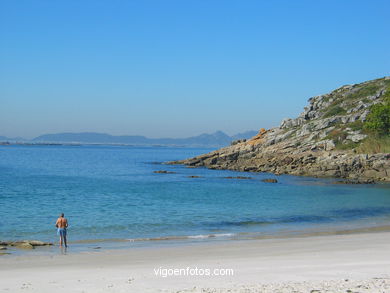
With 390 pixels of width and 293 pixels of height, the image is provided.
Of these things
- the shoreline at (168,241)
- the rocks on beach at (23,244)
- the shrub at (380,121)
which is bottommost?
the shoreline at (168,241)

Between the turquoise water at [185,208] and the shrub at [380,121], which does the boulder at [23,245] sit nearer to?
the turquoise water at [185,208]

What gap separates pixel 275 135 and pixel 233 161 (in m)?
9.37

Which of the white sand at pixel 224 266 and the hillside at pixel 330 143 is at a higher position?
the hillside at pixel 330 143

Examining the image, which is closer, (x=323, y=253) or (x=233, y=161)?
(x=323, y=253)

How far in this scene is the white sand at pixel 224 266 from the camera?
44.5 feet

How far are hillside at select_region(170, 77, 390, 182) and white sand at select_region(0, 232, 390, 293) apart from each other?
4172 cm

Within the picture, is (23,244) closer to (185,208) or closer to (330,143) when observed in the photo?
(185,208)

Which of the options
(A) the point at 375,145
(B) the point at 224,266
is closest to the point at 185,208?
(B) the point at 224,266

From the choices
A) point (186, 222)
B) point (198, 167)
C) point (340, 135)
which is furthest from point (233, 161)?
point (186, 222)

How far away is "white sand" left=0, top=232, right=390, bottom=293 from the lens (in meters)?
13.6

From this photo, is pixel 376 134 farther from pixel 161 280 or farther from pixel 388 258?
pixel 161 280

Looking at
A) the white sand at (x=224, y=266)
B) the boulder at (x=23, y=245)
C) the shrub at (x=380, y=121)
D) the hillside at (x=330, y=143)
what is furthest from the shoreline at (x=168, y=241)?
the shrub at (x=380, y=121)

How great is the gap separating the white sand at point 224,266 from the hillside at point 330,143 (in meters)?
41.7

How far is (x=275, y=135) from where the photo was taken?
88.4 meters
